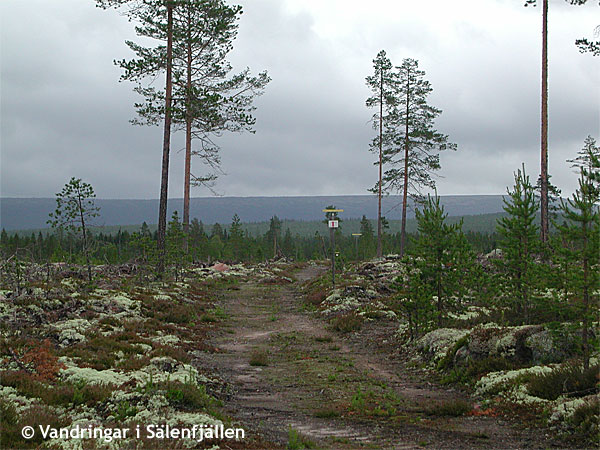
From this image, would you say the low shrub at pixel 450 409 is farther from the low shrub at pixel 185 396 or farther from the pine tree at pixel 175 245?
the pine tree at pixel 175 245

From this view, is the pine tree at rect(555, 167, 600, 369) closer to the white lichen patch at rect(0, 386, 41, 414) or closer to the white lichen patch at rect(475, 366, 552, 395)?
the white lichen patch at rect(475, 366, 552, 395)

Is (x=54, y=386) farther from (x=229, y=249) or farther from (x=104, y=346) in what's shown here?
(x=229, y=249)

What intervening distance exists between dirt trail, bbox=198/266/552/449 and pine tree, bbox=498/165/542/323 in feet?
10.3

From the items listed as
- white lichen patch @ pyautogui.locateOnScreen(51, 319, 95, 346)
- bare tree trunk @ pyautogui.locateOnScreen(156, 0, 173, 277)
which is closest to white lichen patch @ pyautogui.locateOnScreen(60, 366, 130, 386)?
white lichen patch @ pyautogui.locateOnScreen(51, 319, 95, 346)

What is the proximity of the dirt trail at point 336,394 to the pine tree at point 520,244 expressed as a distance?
3.15m

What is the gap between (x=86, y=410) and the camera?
21.6 feet

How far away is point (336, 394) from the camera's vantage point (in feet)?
28.7

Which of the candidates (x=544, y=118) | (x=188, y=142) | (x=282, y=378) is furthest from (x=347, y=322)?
(x=188, y=142)

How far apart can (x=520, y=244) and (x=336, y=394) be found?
19.0 feet

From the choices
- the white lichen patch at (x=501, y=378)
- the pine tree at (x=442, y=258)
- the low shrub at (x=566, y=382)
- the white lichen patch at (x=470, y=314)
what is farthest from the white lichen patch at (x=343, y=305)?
the low shrub at (x=566, y=382)

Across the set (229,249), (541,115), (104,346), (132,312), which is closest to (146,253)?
(132,312)

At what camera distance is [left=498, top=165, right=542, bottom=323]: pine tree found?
427 inches

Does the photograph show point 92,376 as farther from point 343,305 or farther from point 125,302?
point 343,305

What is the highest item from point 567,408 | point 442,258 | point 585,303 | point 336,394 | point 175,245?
point 442,258
